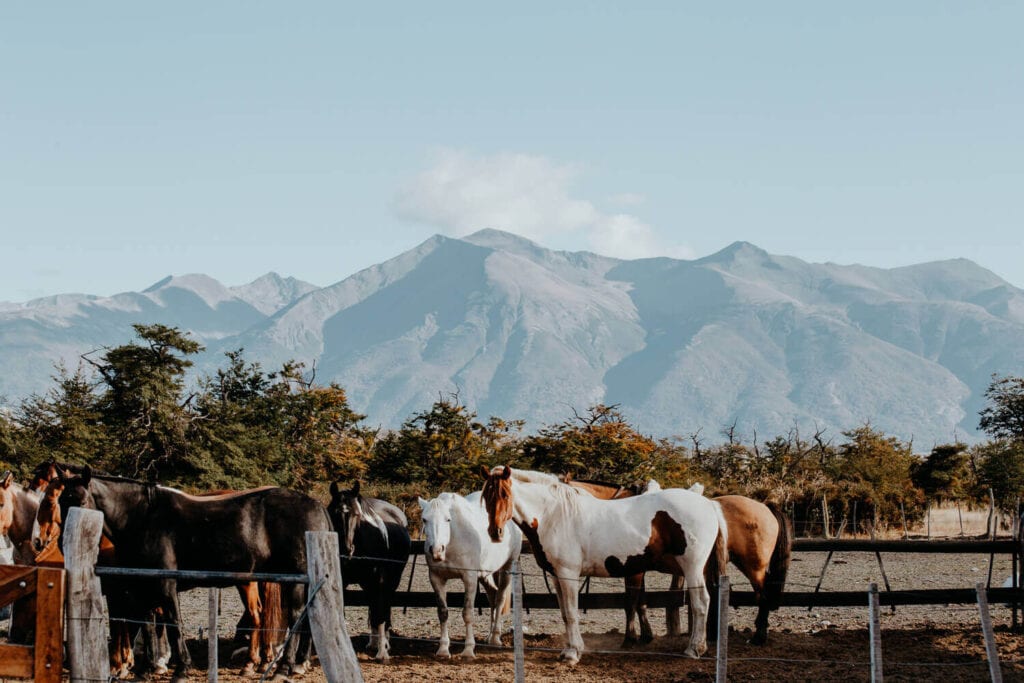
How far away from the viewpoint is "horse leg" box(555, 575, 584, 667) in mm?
11555

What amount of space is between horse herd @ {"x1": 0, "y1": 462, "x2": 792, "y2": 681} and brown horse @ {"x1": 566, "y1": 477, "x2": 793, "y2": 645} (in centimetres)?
2

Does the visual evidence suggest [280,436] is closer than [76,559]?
No

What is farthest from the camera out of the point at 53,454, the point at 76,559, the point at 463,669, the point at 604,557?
the point at 53,454

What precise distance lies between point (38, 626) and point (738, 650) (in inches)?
316

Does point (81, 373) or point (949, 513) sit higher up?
point (81, 373)

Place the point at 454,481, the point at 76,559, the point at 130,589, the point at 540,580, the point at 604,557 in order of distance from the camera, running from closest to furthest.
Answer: the point at 76,559
the point at 130,589
the point at 604,557
the point at 540,580
the point at 454,481

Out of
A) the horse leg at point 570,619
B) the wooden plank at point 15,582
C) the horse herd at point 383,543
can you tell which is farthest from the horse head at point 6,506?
the wooden plank at point 15,582

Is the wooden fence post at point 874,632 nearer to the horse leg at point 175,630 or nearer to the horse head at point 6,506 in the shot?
the horse leg at point 175,630

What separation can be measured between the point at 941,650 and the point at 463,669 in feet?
16.4

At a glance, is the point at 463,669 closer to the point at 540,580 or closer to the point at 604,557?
the point at 604,557

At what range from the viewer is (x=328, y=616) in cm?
635

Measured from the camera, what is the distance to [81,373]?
30.2 metres

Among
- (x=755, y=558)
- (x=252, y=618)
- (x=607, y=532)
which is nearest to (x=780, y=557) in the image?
Result: (x=755, y=558)

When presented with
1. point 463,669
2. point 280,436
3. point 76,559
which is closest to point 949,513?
point 280,436
